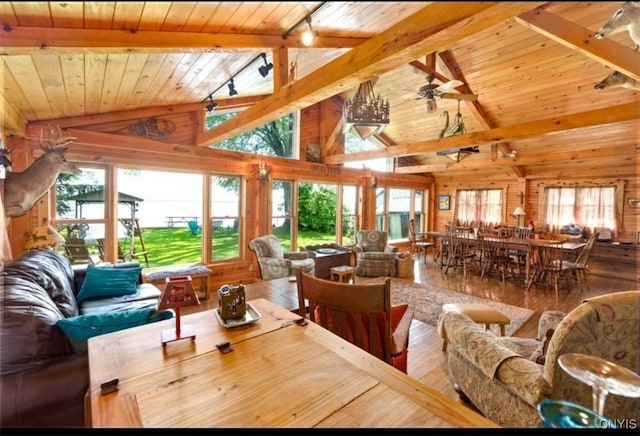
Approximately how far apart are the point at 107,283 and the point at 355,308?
2.93 m

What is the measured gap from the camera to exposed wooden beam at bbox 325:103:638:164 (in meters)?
3.02

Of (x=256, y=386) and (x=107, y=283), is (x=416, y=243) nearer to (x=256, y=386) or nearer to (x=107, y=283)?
(x=107, y=283)

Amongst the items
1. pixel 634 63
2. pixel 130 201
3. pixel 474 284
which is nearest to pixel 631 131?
pixel 634 63

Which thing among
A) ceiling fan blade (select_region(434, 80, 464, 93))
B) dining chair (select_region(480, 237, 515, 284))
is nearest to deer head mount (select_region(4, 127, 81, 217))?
ceiling fan blade (select_region(434, 80, 464, 93))

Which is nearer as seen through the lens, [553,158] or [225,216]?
[225,216]

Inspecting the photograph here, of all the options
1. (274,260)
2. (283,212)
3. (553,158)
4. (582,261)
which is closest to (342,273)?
(274,260)

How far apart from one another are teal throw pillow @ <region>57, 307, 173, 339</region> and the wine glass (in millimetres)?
1699

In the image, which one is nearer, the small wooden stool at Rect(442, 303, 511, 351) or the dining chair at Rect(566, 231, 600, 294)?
the small wooden stool at Rect(442, 303, 511, 351)

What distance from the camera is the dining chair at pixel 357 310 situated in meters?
1.36

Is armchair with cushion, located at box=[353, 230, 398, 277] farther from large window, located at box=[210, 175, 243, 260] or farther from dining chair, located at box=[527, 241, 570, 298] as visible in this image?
large window, located at box=[210, 175, 243, 260]

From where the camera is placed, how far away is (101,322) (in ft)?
4.76

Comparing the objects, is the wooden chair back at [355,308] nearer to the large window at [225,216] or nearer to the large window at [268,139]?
the large window at [225,216]

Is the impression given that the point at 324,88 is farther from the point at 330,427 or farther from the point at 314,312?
the point at 330,427
